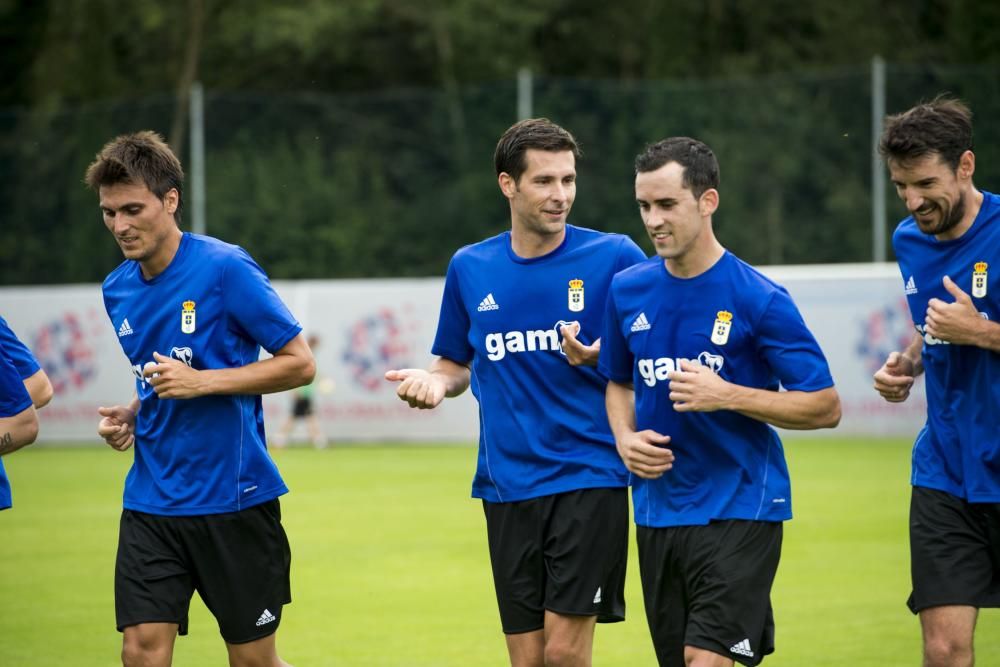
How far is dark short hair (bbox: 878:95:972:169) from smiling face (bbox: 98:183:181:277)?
293cm

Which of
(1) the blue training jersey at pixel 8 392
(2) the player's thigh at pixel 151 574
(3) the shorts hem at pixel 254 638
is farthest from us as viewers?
(1) the blue training jersey at pixel 8 392

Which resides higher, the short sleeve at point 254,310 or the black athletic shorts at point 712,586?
the short sleeve at point 254,310

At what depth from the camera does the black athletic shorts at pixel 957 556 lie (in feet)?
18.8

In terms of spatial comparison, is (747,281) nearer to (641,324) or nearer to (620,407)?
(641,324)

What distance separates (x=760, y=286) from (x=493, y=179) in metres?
19.8

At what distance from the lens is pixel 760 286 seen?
17.5ft

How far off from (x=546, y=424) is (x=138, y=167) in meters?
2.00

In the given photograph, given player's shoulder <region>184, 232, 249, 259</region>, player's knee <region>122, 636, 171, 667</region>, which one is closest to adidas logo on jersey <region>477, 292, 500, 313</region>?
player's shoulder <region>184, 232, 249, 259</region>

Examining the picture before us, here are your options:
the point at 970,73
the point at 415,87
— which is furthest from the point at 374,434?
the point at 415,87

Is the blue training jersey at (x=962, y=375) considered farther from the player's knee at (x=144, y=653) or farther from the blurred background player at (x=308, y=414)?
the blurred background player at (x=308, y=414)

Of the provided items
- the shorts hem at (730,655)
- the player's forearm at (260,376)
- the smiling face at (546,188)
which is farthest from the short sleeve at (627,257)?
the shorts hem at (730,655)

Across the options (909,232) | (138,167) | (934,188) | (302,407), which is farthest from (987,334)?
(302,407)

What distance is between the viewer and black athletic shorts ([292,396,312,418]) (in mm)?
22094

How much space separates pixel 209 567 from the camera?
601 centimetres
